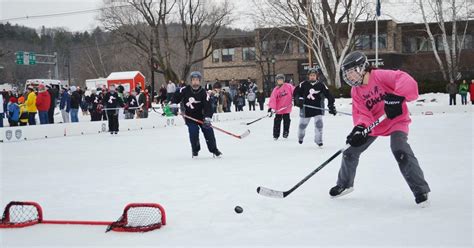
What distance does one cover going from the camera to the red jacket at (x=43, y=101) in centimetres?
1608

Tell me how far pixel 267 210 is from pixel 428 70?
4062 cm

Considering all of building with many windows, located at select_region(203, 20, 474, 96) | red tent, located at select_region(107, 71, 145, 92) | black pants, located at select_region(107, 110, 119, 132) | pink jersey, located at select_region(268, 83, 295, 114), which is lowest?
black pants, located at select_region(107, 110, 119, 132)

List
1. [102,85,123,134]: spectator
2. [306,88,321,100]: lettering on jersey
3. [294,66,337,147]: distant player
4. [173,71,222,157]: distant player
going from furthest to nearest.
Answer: [102,85,123,134]: spectator < [306,88,321,100]: lettering on jersey < [294,66,337,147]: distant player < [173,71,222,157]: distant player

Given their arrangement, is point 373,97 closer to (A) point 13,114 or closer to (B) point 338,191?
(B) point 338,191

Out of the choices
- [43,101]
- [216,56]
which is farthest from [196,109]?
[216,56]

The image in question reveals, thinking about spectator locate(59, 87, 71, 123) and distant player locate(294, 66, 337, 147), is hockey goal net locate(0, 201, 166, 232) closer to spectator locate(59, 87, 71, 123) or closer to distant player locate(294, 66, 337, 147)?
distant player locate(294, 66, 337, 147)

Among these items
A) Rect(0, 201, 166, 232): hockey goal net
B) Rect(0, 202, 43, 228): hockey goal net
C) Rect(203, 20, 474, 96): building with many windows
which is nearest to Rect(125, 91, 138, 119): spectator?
Rect(0, 202, 43, 228): hockey goal net

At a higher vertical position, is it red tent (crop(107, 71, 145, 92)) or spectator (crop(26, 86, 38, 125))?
red tent (crop(107, 71, 145, 92))

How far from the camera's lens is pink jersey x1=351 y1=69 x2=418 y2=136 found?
4.39 meters

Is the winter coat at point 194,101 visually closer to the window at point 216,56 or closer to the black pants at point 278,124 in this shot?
the black pants at point 278,124

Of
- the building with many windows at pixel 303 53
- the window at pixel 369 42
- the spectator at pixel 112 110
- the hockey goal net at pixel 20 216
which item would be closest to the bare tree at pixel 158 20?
the building with many windows at pixel 303 53

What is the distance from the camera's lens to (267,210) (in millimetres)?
4668

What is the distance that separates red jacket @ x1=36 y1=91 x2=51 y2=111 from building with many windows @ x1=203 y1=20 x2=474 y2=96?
82.5ft

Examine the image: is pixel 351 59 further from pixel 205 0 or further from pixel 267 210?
pixel 205 0
